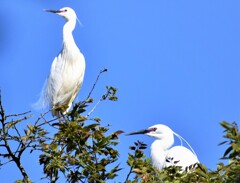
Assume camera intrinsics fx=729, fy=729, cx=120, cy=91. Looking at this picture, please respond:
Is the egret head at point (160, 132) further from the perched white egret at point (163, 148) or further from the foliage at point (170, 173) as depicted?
the foliage at point (170, 173)

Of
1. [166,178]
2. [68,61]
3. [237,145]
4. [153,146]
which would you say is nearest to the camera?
[237,145]

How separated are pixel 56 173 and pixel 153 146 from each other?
10.8 ft

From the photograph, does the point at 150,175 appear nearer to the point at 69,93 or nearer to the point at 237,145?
the point at 237,145

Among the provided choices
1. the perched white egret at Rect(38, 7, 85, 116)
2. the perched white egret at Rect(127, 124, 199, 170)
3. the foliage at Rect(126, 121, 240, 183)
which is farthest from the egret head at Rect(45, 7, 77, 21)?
the foliage at Rect(126, 121, 240, 183)

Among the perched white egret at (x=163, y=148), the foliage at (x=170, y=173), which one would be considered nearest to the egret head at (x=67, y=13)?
the perched white egret at (x=163, y=148)

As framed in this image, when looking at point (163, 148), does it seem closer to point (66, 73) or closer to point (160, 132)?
point (160, 132)

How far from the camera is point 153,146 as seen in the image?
27.9 feet

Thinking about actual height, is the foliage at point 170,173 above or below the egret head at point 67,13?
below

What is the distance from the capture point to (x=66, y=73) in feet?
32.7

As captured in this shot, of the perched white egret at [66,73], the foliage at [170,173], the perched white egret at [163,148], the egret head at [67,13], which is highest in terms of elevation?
the egret head at [67,13]

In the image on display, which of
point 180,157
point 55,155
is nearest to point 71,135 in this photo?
point 55,155

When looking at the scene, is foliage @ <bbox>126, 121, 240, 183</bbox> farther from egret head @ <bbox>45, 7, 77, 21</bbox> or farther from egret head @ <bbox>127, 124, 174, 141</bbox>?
egret head @ <bbox>45, 7, 77, 21</bbox>

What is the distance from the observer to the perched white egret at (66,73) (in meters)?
9.93

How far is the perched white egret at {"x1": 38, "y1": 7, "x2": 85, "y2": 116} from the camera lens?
9930 millimetres
